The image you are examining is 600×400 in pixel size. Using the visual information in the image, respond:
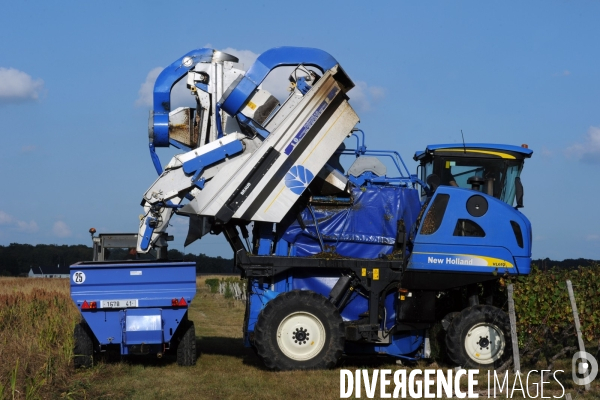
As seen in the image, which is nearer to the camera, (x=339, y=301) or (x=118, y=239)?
(x=339, y=301)

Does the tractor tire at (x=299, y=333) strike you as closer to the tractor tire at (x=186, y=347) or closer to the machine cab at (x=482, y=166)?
the tractor tire at (x=186, y=347)

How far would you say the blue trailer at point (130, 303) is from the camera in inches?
494

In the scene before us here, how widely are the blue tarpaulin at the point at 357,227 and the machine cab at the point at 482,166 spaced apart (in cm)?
95

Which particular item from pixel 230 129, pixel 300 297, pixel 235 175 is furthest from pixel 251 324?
pixel 230 129

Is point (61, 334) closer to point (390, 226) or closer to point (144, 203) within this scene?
point (144, 203)

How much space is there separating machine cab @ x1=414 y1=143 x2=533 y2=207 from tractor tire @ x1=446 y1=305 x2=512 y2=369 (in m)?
2.22

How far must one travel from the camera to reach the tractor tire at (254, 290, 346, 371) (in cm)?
1233

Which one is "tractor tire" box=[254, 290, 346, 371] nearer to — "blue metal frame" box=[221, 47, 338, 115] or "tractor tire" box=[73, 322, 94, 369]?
"tractor tire" box=[73, 322, 94, 369]

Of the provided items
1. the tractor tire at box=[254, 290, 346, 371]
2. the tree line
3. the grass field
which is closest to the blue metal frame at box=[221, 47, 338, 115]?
the tractor tire at box=[254, 290, 346, 371]

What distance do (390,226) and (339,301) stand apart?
151 centimetres

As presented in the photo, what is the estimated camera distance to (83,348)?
12.7 m

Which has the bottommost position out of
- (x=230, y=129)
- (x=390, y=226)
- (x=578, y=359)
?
(x=578, y=359)

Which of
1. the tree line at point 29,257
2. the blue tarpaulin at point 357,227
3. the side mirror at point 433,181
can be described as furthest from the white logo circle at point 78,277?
the tree line at point 29,257

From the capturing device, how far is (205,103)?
44.3 ft
